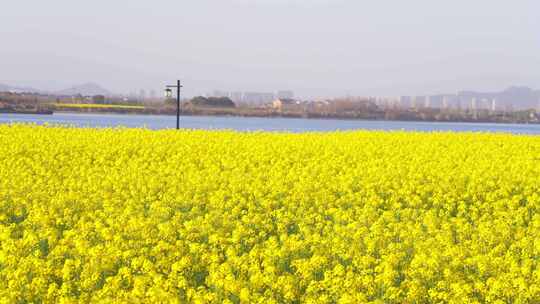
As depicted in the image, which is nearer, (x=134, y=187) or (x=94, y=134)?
(x=134, y=187)

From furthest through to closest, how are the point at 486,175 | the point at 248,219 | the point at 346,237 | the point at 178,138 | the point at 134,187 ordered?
the point at 178,138
the point at 486,175
the point at 134,187
the point at 248,219
the point at 346,237

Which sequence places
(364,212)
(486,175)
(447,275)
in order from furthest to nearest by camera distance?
(486,175) < (364,212) < (447,275)

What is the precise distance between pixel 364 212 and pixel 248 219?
6.71 feet

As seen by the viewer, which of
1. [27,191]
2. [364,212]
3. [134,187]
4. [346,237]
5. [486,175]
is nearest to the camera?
[346,237]

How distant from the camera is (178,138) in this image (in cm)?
2564

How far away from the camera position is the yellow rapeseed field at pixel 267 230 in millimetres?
7375

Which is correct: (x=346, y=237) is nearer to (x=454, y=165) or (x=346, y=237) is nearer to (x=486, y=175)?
(x=486, y=175)

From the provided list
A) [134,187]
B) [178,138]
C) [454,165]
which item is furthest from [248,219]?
[178,138]

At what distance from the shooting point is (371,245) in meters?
9.09

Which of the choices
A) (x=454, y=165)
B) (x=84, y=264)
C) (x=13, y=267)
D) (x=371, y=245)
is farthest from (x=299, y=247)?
(x=454, y=165)

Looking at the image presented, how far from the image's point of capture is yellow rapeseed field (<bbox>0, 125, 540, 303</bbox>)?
290 inches

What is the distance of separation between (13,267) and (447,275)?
4444 millimetres

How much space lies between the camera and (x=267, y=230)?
36.7 ft

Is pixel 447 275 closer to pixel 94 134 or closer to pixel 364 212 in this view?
pixel 364 212
